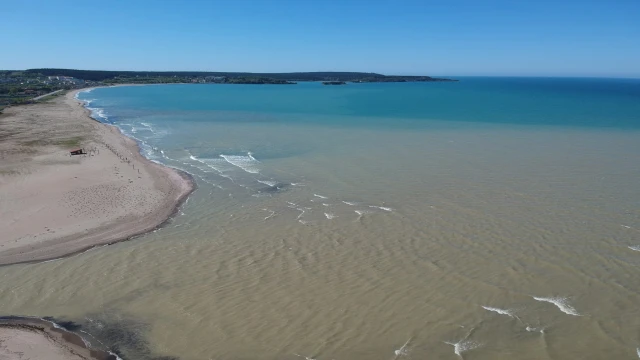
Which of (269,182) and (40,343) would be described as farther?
(269,182)

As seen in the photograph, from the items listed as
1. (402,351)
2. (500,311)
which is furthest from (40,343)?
(500,311)

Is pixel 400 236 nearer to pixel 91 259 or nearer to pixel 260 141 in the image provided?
pixel 91 259

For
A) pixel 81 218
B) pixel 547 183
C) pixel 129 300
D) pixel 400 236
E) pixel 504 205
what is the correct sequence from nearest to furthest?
pixel 129 300 → pixel 400 236 → pixel 81 218 → pixel 504 205 → pixel 547 183

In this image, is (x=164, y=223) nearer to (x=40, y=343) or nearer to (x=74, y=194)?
(x=74, y=194)

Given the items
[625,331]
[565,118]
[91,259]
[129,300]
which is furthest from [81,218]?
[565,118]

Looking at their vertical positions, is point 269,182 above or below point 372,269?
above

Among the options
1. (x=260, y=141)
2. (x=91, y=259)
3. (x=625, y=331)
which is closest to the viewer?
(x=625, y=331)

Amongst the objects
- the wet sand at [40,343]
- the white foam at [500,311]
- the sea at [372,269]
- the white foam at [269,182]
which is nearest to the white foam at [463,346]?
the sea at [372,269]
